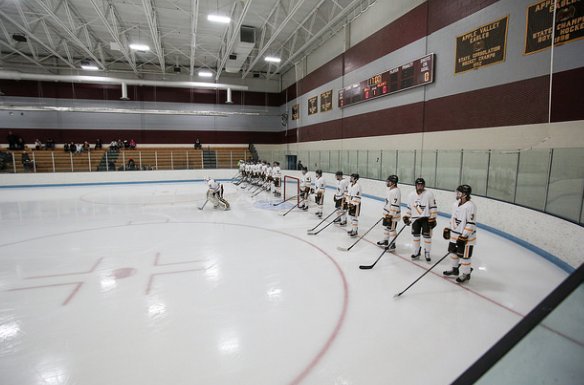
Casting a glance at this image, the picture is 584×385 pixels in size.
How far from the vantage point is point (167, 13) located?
14.7 metres

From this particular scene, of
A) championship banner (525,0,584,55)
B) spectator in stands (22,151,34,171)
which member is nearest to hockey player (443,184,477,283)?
championship banner (525,0,584,55)

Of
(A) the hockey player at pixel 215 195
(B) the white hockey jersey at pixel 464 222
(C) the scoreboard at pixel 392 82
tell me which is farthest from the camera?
(C) the scoreboard at pixel 392 82

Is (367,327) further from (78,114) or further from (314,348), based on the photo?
(78,114)

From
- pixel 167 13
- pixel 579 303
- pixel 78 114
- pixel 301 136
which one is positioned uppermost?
pixel 167 13

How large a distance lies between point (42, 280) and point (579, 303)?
6.31 meters

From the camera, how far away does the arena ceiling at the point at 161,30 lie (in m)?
13.7

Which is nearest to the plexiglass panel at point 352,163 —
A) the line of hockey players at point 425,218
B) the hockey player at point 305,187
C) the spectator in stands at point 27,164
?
the hockey player at point 305,187

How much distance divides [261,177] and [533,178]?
443 inches

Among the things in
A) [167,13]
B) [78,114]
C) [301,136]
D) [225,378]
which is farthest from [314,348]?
[78,114]

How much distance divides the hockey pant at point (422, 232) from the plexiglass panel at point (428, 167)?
542cm

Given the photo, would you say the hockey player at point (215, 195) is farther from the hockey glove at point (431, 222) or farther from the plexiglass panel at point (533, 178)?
→ the plexiglass panel at point (533, 178)

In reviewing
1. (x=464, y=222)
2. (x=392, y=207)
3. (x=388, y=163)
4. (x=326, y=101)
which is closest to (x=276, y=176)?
(x=388, y=163)

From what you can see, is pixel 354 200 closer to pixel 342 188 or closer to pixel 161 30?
pixel 342 188

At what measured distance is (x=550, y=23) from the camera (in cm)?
695
